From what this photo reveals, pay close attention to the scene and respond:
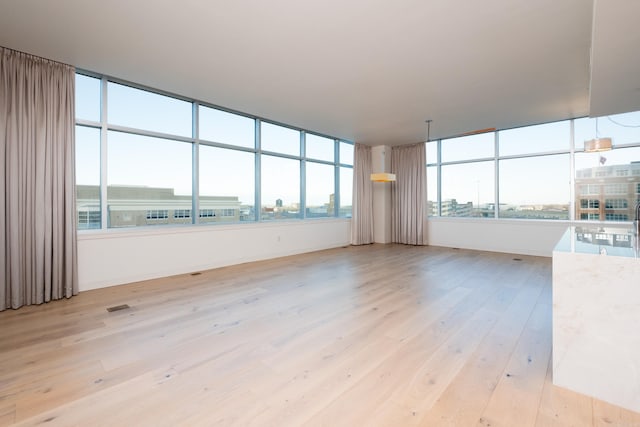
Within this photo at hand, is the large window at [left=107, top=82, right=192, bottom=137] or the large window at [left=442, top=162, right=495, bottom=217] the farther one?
the large window at [left=442, top=162, right=495, bottom=217]

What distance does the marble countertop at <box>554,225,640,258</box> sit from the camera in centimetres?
169

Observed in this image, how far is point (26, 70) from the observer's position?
10.5 ft

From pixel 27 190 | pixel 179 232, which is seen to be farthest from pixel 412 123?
pixel 27 190

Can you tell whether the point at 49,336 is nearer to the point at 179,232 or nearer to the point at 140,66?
the point at 179,232

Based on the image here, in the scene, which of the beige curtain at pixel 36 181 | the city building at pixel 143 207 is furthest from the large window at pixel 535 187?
the beige curtain at pixel 36 181

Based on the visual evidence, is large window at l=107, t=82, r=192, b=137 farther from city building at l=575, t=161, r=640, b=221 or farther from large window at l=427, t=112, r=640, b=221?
city building at l=575, t=161, r=640, b=221

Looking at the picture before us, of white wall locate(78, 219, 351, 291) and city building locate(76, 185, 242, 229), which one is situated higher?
city building locate(76, 185, 242, 229)

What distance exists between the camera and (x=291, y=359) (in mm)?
2039

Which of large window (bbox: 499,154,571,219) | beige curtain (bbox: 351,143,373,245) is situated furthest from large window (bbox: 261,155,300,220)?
large window (bbox: 499,154,571,219)

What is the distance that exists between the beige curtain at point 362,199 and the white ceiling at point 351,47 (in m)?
2.95

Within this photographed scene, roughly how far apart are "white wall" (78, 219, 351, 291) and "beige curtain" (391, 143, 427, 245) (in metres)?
2.80

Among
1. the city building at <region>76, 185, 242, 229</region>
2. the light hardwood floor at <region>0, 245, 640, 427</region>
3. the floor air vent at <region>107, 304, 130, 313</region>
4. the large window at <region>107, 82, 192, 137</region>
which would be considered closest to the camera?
the light hardwood floor at <region>0, 245, 640, 427</region>

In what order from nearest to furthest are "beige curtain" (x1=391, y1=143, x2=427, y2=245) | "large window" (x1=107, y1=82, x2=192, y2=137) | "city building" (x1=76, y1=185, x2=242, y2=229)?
"city building" (x1=76, y1=185, x2=242, y2=229) → "large window" (x1=107, y1=82, x2=192, y2=137) → "beige curtain" (x1=391, y1=143, x2=427, y2=245)

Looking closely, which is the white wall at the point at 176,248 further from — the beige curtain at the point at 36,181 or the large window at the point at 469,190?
the large window at the point at 469,190
